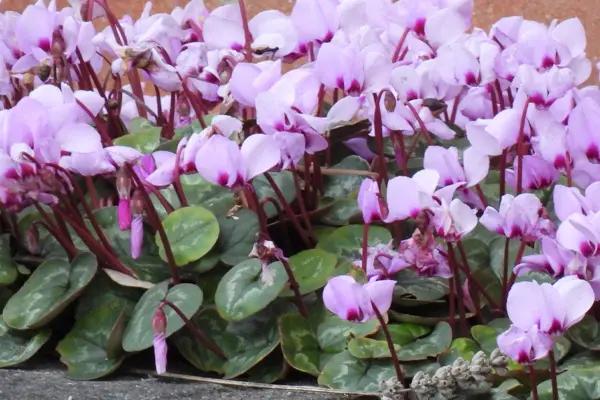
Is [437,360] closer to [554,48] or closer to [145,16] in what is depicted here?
[554,48]

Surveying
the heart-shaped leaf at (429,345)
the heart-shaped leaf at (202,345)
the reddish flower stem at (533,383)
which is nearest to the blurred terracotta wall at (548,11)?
the heart-shaped leaf at (202,345)

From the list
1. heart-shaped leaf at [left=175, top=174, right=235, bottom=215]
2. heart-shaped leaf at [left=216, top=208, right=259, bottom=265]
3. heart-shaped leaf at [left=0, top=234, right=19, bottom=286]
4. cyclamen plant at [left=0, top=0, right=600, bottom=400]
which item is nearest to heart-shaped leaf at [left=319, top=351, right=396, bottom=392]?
cyclamen plant at [left=0, top=0, right=600, bottom=400]

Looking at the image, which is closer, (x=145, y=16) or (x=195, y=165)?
(x=195, y=165)

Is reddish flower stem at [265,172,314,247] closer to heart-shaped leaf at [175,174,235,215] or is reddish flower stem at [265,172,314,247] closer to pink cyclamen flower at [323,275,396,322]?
heart-shaped leaf at [175,174,235,215]

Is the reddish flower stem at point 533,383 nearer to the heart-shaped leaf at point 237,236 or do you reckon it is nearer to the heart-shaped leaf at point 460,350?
the heart-shaped leaf at point 460,350

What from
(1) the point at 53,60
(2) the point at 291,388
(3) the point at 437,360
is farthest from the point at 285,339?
(1) the point at 53,60

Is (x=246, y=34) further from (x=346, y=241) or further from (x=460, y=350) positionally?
(x=460, y=350)
